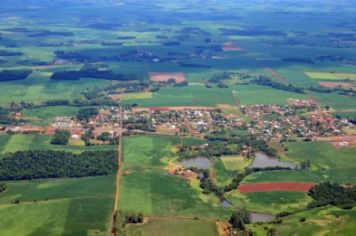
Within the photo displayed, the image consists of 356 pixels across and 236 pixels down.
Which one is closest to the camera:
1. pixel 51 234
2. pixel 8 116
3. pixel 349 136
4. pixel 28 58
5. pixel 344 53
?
pixel 51 234

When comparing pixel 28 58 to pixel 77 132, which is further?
pixel 28 58

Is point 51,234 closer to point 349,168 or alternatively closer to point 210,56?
point 349,168

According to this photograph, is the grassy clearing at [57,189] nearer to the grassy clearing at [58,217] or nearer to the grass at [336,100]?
the grassy clearing at [58,217]

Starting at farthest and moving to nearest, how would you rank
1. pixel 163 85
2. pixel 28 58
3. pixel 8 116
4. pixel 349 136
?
pixel 28 58
pixel 163 85
pixel 8 116
pixel 349 136

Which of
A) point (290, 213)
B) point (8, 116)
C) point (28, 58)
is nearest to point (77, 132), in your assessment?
point (8, 116)

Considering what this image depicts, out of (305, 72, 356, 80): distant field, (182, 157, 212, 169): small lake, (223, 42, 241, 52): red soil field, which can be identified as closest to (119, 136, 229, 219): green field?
(182, 157, 212, 169): small lake

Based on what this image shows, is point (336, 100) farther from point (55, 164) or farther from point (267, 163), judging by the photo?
point (55, 164)

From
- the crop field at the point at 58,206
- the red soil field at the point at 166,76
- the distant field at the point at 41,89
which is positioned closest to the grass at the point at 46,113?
the distant field at the point at 41,89
